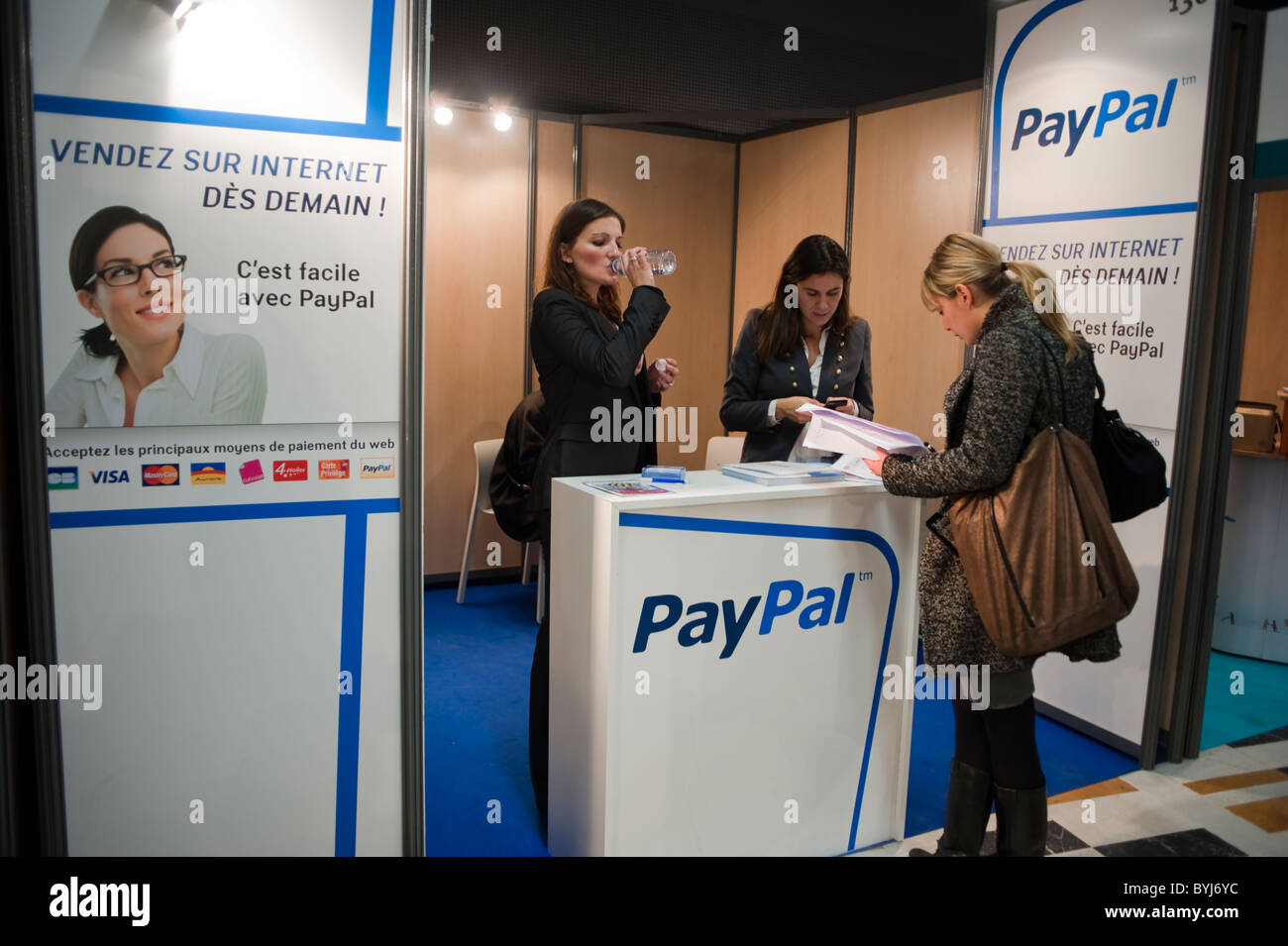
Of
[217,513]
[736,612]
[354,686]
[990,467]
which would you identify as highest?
[990,467]

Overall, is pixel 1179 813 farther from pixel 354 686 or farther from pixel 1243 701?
pixel 354 686

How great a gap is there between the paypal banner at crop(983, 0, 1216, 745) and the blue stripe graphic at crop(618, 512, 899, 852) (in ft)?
4.21

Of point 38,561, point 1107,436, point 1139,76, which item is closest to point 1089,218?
point 1139,76

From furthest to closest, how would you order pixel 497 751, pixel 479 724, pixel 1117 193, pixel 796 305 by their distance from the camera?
pixel 479 724 < pixel 1117 193 < pixel 497 751 < pixel 796 305

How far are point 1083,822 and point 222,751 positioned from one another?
2353mm

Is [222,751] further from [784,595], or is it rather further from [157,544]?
[784,595]

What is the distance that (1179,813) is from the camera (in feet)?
9.37

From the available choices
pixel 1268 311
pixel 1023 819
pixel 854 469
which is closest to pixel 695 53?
pixel 1268 311

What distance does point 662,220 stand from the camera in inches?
210

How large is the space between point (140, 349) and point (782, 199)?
396 cm

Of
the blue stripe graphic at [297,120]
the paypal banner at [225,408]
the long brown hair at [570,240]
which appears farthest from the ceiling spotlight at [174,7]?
the long brown hair at [570,240]

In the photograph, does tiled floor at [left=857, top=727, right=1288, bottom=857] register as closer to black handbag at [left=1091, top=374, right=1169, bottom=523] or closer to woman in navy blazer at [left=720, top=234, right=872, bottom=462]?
black handbag at [left=1091, top=374, right=1169, bottom=523]

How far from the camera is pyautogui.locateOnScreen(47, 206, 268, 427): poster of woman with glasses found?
1757 mm

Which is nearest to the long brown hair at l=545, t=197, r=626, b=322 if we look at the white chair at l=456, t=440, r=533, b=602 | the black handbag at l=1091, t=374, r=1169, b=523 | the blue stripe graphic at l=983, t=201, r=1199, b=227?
the black handbag at l=1091, t=374, r=1169, b=523
